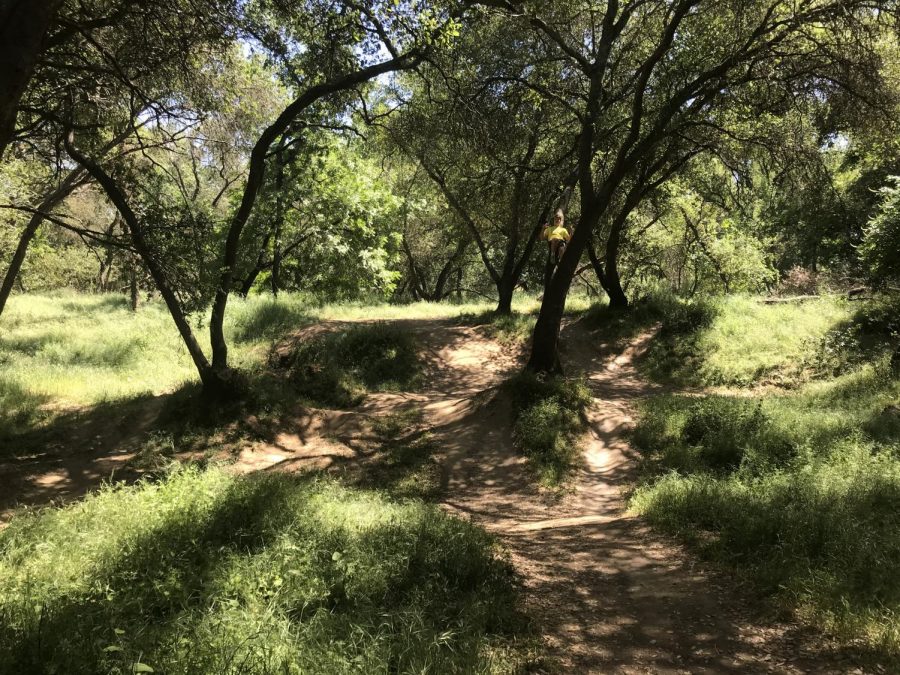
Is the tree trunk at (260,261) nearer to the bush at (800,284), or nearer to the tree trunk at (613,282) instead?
the tree trunk at (613,282)

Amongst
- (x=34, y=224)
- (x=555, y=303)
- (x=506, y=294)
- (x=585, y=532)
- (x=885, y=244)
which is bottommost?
(x=585, y=532)

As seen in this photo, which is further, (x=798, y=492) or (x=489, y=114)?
(x=489, y=114)

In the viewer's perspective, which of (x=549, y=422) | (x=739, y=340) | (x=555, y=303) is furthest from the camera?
(x=739, y=340)

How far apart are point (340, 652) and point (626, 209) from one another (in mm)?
13784

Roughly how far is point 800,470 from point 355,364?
372 inches

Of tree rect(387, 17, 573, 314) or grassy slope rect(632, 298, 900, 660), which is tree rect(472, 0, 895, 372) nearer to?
tree rect(387, 17, 573, 314)

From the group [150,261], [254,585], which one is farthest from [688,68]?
[254,585]

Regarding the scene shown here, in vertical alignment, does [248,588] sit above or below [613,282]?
below

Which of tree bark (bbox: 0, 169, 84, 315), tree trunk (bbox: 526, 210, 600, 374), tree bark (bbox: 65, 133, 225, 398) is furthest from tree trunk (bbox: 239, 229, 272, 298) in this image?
tree trunk (bbox: 526, 210, 600, 374)

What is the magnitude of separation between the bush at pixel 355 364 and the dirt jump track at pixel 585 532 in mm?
570

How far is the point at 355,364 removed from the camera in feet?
41.3

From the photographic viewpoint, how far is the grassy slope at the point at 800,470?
11.5 ft

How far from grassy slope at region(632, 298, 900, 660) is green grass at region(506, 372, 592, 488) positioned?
3.74 ft

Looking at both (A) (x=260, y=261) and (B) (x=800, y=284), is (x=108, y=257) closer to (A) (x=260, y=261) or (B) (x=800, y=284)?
(A) (x=260, y=261)
